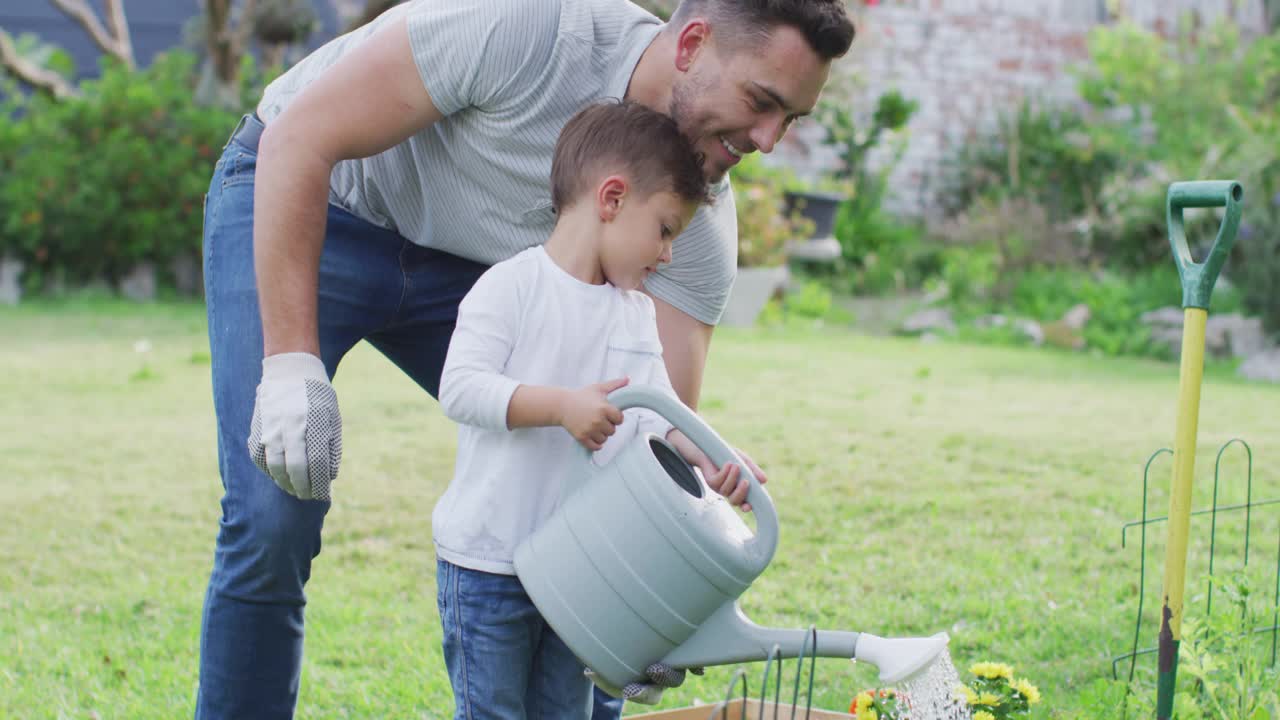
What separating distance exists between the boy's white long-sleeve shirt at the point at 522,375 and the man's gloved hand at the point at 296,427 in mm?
200

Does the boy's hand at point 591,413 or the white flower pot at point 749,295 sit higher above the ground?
the white flower pot at point 749,295

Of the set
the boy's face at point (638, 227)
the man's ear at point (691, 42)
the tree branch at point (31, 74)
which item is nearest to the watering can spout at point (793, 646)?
the boy's face at point (638, 227)

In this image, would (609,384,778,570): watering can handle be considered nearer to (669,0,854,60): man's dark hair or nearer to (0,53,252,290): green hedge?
(669,0,854,60): man's dark hair

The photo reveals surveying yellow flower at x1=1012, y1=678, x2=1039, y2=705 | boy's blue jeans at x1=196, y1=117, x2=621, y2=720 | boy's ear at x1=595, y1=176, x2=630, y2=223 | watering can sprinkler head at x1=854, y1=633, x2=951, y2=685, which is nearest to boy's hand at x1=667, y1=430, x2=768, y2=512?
watering can sprinkler head at x1=854, y1=633, x2=951, y2=685

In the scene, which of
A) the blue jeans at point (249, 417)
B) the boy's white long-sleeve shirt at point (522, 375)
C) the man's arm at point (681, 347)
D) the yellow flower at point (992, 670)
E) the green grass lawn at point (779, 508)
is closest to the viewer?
the boy's white long-sleeve shirt at point (522, 375)

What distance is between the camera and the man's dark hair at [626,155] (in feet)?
5.92

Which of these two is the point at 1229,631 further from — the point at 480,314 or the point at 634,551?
the point at 480,314

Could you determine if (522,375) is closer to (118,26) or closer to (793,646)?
(793,646)

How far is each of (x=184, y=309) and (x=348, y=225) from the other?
6643 millimetres

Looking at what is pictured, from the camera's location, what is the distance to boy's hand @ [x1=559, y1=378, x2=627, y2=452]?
165cm

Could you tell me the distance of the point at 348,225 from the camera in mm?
2238

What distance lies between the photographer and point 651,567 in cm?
162

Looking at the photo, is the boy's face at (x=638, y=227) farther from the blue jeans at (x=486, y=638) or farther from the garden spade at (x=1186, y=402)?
the garden spade at (x=1186, y=402)

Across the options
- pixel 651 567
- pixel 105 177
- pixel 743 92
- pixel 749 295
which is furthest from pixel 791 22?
pixel 105 177
